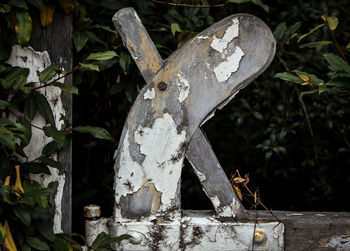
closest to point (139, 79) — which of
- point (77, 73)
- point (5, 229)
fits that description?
point (77, 73)

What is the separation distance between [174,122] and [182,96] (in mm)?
83

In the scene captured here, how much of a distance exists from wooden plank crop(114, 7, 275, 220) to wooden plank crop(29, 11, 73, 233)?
0.18 meters

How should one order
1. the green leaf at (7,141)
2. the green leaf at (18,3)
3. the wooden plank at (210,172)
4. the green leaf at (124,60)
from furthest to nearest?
the green leaf at (124,60) → the wooden plank at (210,172) → the green leaf at (18,3) → the green leaf at (7,141)

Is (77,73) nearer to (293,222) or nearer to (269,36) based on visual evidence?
(269,36)

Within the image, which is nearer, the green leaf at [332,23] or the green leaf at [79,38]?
the green leaf at [79,38]

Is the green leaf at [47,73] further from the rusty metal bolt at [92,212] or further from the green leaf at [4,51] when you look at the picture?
the rusty metal bolt at [92,212]

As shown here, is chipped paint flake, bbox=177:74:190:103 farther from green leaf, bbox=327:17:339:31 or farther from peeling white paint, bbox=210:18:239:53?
green leaf, bbox=327:17:339:31

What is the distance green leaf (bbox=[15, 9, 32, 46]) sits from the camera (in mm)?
1359

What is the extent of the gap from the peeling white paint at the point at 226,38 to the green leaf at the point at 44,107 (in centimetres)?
53

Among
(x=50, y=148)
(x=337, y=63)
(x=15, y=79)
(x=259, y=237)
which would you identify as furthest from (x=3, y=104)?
(x=337, y=63)

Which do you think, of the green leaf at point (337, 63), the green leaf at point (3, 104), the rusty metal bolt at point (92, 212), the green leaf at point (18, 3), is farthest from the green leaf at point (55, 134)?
the green leaf at point (337, 63)

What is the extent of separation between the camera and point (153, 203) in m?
1.44

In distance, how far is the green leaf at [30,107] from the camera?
138 cm

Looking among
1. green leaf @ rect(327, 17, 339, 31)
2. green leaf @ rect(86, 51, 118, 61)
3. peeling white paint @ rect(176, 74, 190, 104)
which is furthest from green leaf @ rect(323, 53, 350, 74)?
green leaf @ rect(86, 51, 118, 61)
